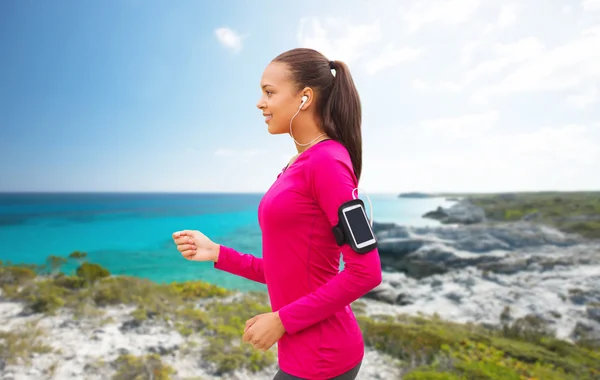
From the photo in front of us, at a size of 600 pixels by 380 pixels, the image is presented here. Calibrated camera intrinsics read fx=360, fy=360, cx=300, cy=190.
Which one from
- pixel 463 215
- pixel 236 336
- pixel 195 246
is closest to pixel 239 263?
pixel 195 246

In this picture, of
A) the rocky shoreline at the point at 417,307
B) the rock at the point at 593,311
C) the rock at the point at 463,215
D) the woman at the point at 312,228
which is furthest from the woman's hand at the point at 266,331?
the rock at the point at 463,215

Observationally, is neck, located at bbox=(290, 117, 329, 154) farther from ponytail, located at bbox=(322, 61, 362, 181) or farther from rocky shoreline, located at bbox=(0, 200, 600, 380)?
rocky shoreline, located at bbox=(0, 200, 600, 380)

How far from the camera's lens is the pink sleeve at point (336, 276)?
3.15 feet

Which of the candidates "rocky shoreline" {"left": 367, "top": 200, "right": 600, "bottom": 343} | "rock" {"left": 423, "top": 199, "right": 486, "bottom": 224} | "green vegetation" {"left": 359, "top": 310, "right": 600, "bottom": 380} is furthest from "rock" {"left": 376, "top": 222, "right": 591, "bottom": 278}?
"rock" {"left": 423, "top": 199, "right": 486, "bottom": 224}

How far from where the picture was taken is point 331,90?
3.91 ft

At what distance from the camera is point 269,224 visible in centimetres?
109

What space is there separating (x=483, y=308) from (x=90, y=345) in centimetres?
626

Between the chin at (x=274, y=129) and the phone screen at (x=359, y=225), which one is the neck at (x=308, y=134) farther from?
the phone screen at (x=359, y=225)

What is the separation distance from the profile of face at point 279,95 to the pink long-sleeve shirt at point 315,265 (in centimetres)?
16

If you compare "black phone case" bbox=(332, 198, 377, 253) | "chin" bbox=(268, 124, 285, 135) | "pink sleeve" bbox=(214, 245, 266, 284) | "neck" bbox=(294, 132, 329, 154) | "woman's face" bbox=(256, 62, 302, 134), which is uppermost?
"woman's face" bbox=(256, 62, 302, 134)

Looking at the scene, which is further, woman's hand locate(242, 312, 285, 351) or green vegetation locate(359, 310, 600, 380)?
green vegetation locate(359, 310, 600, 380)

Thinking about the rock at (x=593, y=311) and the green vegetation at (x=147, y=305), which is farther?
the rock at (x=593, y=311)

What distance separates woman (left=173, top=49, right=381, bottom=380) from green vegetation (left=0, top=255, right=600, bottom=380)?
2.83m

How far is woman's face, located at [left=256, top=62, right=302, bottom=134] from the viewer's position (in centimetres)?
115
